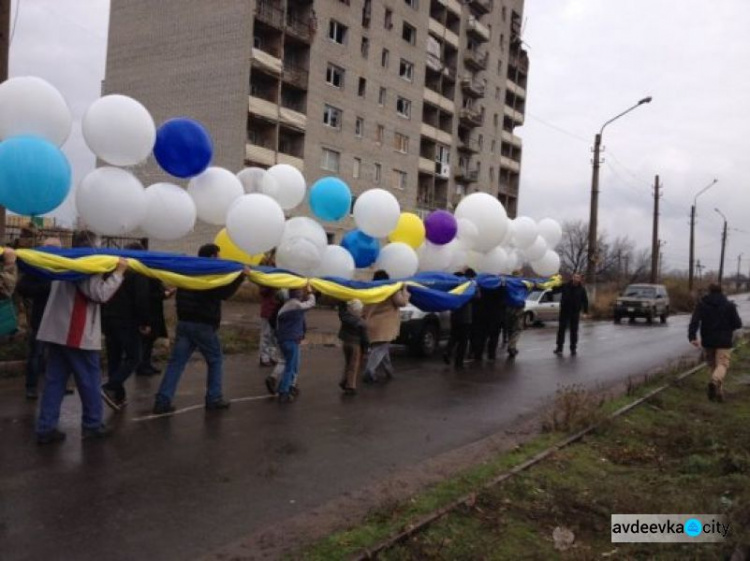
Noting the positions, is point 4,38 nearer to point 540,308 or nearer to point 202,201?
point 202,201

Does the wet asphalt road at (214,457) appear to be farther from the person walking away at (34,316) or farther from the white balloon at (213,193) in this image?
the white balloon at (213,193)

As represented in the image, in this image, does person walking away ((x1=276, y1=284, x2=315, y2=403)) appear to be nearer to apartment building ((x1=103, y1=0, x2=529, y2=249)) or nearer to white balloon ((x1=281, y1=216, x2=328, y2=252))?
white balloon ((x1=281, y1=216, x2=328, y2=252))

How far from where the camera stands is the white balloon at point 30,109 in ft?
19.6

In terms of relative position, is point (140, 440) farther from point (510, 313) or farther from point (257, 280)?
point (510, 313)

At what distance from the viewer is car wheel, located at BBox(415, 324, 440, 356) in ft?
44.1

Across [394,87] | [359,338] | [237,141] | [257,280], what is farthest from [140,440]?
[394,87]

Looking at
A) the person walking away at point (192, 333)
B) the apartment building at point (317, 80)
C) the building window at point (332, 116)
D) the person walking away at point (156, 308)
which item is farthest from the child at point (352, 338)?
the building window at point (332, 116)

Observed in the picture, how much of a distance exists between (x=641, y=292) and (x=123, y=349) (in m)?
29.6

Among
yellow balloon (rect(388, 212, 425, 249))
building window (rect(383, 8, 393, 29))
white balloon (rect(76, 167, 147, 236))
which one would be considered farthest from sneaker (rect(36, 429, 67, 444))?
building window (rect(383, 8, 393, 29))

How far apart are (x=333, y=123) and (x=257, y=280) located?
32.9m

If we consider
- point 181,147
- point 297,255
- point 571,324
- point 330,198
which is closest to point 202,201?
point 181,147

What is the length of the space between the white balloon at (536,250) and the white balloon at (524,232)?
262 millimetres

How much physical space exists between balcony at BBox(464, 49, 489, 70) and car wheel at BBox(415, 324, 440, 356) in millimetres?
47473

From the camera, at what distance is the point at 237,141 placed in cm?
3316
